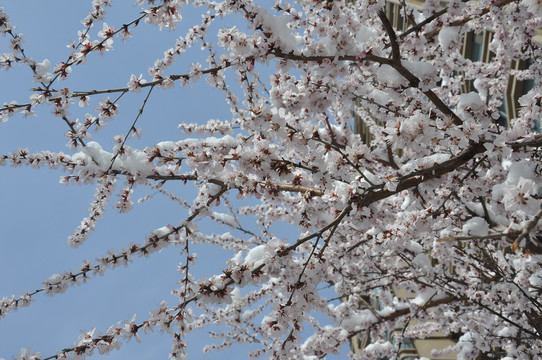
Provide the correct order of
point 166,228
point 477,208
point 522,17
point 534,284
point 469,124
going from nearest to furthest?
point 469,124 → point 166,228 → point 522,17 → point 477,208 → point 534,284

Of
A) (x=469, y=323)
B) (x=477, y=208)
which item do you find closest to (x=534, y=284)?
(x=469, y=323)

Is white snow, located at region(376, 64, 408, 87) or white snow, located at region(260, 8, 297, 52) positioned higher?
white snow, located at region(260, 8, 297, 52)

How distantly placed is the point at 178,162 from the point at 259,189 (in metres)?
0.94

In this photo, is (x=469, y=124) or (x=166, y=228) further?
(x=166, y=228)

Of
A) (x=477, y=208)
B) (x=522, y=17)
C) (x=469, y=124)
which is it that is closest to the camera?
(x=469, y=124)

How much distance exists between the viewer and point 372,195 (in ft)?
12.8

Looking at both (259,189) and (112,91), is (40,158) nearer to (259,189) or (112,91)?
(112,91)

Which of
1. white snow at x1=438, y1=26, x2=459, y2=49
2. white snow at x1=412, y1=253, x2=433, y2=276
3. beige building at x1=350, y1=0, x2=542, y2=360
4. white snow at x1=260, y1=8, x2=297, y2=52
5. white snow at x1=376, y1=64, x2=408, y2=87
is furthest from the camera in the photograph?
beige building at x1=350, y1=0, x2=542, y2=360

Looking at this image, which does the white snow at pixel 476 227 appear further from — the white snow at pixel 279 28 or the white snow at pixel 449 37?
the white snow at pixel 279 28

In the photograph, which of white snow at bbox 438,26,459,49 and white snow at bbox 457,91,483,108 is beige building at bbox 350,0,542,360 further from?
white snow at bbox 457,91,483,108

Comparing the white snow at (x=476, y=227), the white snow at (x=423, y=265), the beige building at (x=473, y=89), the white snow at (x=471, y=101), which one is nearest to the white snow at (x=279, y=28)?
the white snow at (x=471, y=101)

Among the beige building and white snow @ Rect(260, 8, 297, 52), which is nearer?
white snow @ Rect(260, 8, 297, 52)

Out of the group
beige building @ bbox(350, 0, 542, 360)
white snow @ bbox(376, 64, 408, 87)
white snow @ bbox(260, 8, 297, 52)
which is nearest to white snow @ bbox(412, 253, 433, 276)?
beige building @ bbox(350, 0, 542, 360)

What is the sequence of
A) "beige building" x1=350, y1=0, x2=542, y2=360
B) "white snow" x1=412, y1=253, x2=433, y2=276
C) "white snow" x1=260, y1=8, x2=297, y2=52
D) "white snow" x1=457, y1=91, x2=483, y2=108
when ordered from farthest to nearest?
1. "beige building" x1=350, y1=0, x2=542, y2=360
2. "white snow" x1=412, y1=253, x2=433, y2=276
3. "white snow" x1=457, y1=91, x2=483, y2=108
4. "white snow" x1=260, y1=8, x2=297, y2=52
